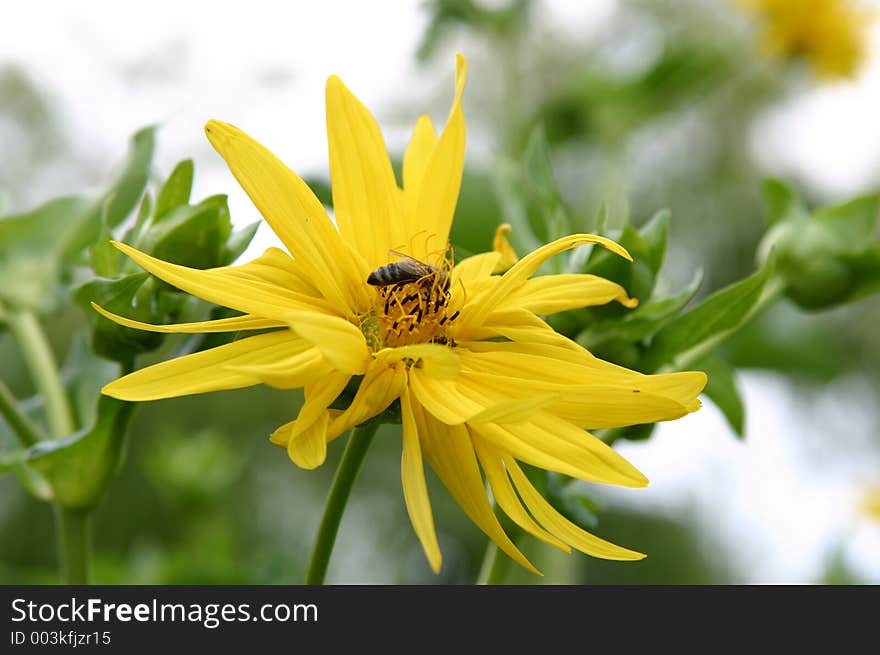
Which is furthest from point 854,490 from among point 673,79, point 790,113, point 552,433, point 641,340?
point 790,113

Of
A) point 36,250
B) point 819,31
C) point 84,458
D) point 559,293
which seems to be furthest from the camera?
point 819,31

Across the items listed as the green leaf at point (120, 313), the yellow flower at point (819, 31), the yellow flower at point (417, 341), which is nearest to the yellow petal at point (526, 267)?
the yellow flower at point (417, 341)

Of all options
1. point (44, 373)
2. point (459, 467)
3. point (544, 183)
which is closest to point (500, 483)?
point (459, 467)

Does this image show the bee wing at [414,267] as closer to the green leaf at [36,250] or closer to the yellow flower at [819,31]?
the green leaf at [36,250]

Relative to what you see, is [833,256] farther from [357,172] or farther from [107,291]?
[107,291]

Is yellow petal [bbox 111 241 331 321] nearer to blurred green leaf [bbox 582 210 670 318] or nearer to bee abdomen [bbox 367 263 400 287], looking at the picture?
bee abdomen [bbox 367 263 400 287]
